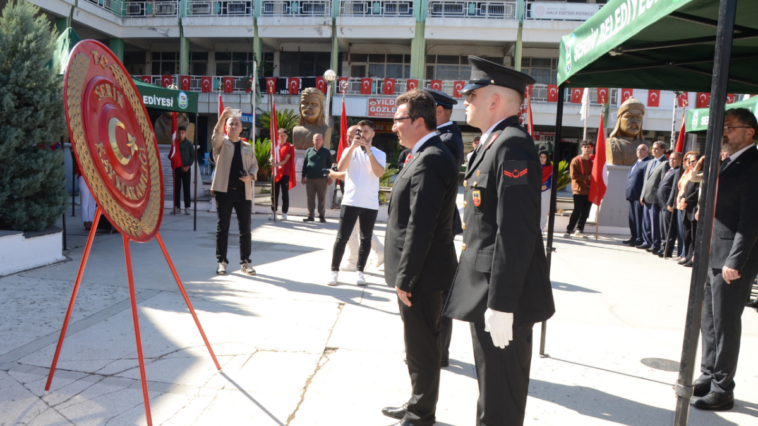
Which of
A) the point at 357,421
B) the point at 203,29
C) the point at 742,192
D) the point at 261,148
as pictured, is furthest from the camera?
the point at 203,29

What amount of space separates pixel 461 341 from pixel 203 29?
2520 cm

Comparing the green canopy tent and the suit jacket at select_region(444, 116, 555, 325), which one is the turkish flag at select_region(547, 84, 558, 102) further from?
the suit jacket at select_region(444, 116, 555, 325)

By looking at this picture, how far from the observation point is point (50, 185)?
6254 millimetres

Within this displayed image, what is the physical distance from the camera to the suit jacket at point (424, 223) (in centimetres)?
266

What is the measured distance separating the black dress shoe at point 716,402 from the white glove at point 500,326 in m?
1.90

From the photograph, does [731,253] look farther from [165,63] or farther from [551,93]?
[165,63]

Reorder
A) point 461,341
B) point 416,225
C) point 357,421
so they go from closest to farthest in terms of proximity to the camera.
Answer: point 416,225 < point 357,421 < point 461,341

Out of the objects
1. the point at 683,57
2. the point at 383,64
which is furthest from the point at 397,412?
the point at 383,64

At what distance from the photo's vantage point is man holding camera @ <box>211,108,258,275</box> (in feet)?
19.3

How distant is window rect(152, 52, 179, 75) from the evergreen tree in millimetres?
25393

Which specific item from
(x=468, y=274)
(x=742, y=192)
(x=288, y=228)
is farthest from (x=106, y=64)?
(x=288, y=228)

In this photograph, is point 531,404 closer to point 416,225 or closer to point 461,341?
point 461,341

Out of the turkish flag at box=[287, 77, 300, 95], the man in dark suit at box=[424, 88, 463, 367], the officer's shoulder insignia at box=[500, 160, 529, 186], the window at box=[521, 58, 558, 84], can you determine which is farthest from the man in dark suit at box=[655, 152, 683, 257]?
the window at box=[521, 58, 558, 84]

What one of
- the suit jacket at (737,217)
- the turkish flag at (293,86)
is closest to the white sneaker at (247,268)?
the suit jacket at (737,217)
